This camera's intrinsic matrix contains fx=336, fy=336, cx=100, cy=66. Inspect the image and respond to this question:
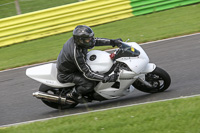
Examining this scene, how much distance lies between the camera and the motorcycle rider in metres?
6.00

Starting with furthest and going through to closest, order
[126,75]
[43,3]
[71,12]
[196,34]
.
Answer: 1. [43,3]
2. [71,12]
3. [196,34]
4. [126,75]

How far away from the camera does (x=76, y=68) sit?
6.44 meters

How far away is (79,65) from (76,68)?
36 cm

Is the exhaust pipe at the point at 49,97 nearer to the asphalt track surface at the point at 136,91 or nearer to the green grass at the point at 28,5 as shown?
the asphalt track surface at the point at 136,91

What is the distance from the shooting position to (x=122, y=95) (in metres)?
6.72

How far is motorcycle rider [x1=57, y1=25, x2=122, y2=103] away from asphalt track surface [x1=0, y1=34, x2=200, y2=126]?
571 mm

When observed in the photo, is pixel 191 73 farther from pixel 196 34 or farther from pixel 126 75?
pixel 196 34

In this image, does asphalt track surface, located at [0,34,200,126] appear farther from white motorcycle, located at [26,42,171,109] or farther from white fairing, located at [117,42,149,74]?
white fairing, located at [117,42,149,74]

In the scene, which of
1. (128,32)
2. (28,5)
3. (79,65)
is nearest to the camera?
(79,65)

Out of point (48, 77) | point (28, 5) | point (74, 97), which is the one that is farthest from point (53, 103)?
point (28, 5)

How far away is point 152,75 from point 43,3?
1051 cm

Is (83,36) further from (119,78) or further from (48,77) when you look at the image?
(48,77)

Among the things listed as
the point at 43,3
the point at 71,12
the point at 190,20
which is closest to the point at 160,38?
the point at 190,20

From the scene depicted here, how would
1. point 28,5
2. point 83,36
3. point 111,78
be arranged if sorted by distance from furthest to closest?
point 28,5 < point 111,78 < point 83,36
